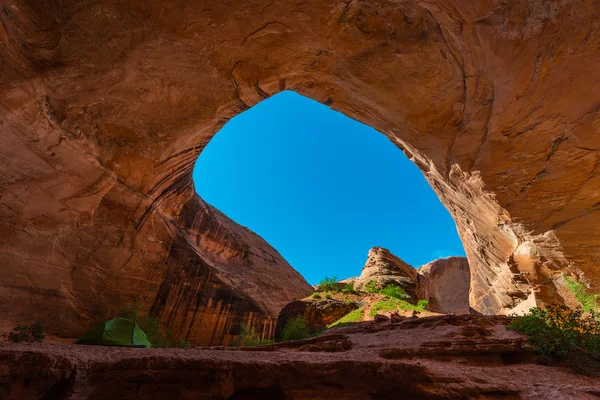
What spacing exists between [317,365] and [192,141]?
10.4 metres

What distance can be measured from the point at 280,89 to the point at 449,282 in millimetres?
36953

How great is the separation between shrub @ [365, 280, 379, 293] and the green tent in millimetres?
16307

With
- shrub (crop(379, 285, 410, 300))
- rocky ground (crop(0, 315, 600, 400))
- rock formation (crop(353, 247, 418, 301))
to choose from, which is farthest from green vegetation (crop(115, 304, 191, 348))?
rock formation (crop(353, 247, 418, 301))

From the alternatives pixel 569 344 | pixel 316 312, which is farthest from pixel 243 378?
pixel 316 312

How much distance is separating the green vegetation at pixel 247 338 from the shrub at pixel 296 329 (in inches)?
56.7

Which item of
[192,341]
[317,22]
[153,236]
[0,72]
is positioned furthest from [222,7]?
[192,341]

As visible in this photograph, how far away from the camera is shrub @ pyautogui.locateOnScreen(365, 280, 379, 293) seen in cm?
2139

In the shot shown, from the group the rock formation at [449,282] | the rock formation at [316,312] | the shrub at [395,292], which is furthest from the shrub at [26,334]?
the rock formation at [449,282]

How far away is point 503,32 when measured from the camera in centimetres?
562

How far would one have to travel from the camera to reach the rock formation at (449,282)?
114 feet

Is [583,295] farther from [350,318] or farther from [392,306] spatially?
[350,318]

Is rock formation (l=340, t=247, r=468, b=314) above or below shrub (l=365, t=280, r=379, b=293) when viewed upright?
above

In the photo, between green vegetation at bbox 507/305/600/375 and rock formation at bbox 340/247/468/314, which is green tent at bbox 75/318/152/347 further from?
rock formation at bbox 340/247/468/314

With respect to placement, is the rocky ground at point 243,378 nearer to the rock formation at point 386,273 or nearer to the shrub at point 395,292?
the shrub at point 395,292
